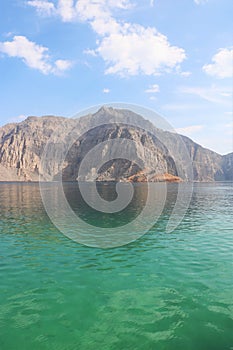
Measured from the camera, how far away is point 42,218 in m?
46.7

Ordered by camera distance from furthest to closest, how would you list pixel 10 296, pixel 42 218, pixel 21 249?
pixel 42 218, pixel 21 249, pixel 10 296

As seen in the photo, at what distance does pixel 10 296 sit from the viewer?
16578mm

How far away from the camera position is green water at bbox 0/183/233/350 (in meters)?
12.3

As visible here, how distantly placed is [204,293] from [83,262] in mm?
10695

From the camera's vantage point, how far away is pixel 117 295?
16.9 metres

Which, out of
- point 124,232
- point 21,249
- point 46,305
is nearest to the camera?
point 46,305

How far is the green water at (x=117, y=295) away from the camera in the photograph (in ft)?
40.3

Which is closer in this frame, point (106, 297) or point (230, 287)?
point (106, 297)

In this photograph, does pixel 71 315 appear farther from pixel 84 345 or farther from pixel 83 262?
pixel 83 262

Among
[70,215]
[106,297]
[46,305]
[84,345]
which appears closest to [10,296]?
[46,305]

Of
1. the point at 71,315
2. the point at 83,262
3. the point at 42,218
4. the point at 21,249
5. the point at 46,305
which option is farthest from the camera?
the point at 42,218

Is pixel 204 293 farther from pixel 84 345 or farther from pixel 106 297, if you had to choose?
pixel 84 345

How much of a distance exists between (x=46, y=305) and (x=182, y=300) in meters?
8.16

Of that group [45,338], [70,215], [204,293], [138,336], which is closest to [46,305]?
[45,338]
